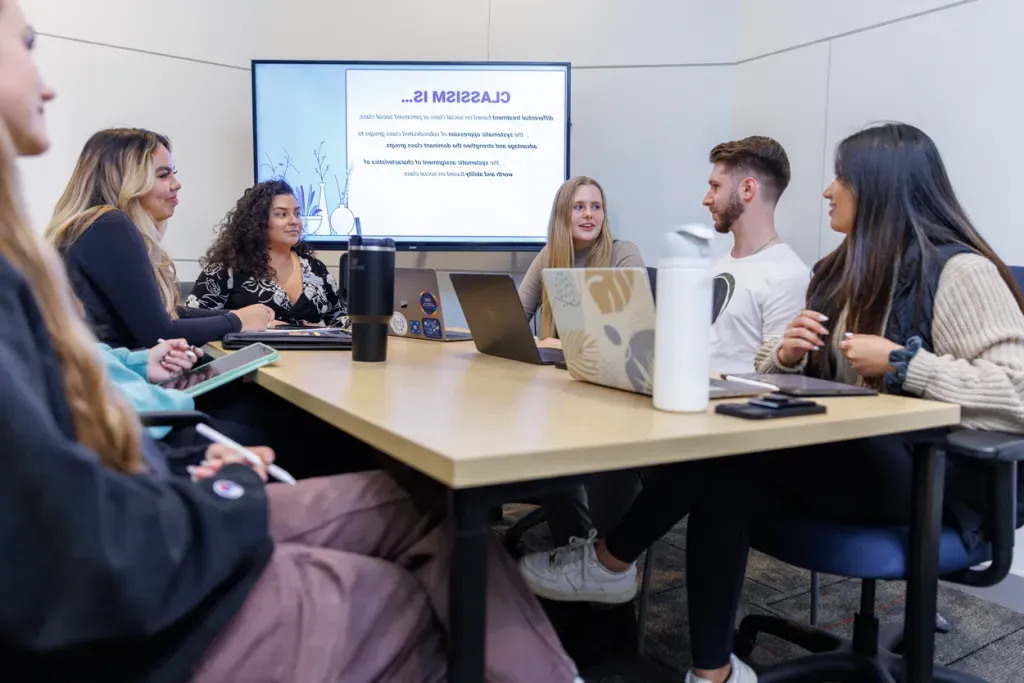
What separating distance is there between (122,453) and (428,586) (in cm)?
37

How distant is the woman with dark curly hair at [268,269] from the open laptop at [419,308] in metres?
0.82

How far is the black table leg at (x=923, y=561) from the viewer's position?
1.16m

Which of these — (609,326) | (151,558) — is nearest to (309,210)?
(609,326)

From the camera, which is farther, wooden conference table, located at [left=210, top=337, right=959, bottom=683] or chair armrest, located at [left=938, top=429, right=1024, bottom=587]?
chair armrest, located at [left=938, top=429, right=1024, bottom=587]

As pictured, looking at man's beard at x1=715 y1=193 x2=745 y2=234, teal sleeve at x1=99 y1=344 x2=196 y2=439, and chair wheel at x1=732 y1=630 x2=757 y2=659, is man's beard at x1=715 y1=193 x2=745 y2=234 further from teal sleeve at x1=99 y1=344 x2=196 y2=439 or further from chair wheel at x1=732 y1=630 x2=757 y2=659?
teal sleeve at x1=99 y1=344 x2=196 y2=439

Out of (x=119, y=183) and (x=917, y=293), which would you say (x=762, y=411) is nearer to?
(x=917, y=293)

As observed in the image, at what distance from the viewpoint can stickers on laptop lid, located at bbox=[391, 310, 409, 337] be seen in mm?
2180

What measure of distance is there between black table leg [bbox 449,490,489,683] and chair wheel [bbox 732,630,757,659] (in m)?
1.25

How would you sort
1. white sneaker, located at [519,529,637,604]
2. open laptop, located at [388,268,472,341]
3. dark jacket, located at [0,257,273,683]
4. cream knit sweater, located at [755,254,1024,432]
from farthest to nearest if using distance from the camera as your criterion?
open laptop, located at [388,268,472,341] < white sneaker, located at [519,529,637,604] < cream knit sweater, located at [755,254,1024,432] < dark jacket, located at [0,257,273,683]

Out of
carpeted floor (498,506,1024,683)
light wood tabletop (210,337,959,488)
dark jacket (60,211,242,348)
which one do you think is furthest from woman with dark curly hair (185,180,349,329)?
light wood tabletop (210,337,959,488)

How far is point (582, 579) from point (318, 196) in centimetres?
244

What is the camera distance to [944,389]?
127 cm

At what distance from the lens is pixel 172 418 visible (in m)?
1.16

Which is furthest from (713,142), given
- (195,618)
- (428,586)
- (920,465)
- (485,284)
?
(195,618)
